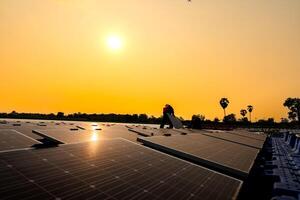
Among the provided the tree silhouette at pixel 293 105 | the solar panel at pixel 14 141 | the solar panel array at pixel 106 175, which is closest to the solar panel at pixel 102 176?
the solar panel array at pixel 106 175

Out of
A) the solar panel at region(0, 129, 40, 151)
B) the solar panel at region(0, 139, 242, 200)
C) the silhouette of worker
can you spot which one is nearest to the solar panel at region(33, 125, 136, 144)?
the solar panel at region(0, 129, 40, 151)

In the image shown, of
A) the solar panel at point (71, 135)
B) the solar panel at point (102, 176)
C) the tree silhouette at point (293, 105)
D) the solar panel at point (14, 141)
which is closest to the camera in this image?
the solar panel at point (102, 176)

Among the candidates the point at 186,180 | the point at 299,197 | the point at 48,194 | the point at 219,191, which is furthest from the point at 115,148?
the point at 299,197

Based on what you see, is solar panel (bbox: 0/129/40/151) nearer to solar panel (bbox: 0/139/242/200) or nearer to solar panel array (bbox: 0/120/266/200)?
solar panel array (bbox: 0/120/266/200)

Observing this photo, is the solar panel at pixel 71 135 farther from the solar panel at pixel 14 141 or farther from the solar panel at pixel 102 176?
the solar panel at pixel 102 176

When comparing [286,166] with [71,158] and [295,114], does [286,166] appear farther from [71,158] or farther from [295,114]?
[295,114]

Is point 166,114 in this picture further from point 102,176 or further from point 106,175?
point 102,176
